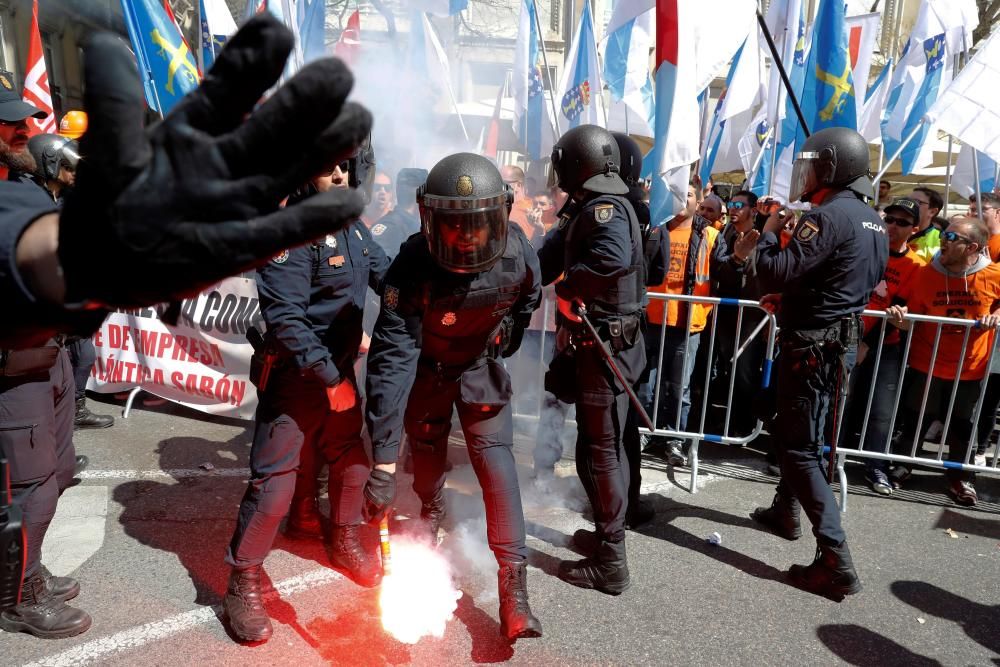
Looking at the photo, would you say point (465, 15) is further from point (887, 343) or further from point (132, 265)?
point (132, 265)

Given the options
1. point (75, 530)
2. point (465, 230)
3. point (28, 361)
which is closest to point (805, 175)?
A: point (465, 230)

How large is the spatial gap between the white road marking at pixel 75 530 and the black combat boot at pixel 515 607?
88.3 inches

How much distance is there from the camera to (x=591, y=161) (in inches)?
139

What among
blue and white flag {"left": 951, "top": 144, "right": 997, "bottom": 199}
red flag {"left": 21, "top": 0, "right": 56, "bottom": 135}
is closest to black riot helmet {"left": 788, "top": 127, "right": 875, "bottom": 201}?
blue and white flag {"left": 951, "top": 144, "right": 997, "bottom": 199}

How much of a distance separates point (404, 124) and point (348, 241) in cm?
846

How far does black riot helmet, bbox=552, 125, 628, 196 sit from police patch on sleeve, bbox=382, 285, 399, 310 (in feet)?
3.92

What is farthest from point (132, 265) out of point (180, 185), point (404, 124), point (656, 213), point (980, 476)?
point (404, 124)

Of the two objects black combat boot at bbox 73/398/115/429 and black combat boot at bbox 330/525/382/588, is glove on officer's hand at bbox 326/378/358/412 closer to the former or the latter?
black combat boot at bbox 330/525/382/588

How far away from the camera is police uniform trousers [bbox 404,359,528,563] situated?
3.08 m

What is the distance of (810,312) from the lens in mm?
3625

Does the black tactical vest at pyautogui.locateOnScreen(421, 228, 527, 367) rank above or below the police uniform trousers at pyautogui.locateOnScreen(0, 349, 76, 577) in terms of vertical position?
above

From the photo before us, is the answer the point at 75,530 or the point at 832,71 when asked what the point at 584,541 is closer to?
the point at 75,530

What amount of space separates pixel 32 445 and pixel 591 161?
9.35 ft

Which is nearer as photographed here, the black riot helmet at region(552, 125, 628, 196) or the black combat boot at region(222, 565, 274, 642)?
the black combat boot at region(222, 565, 274, 642)
